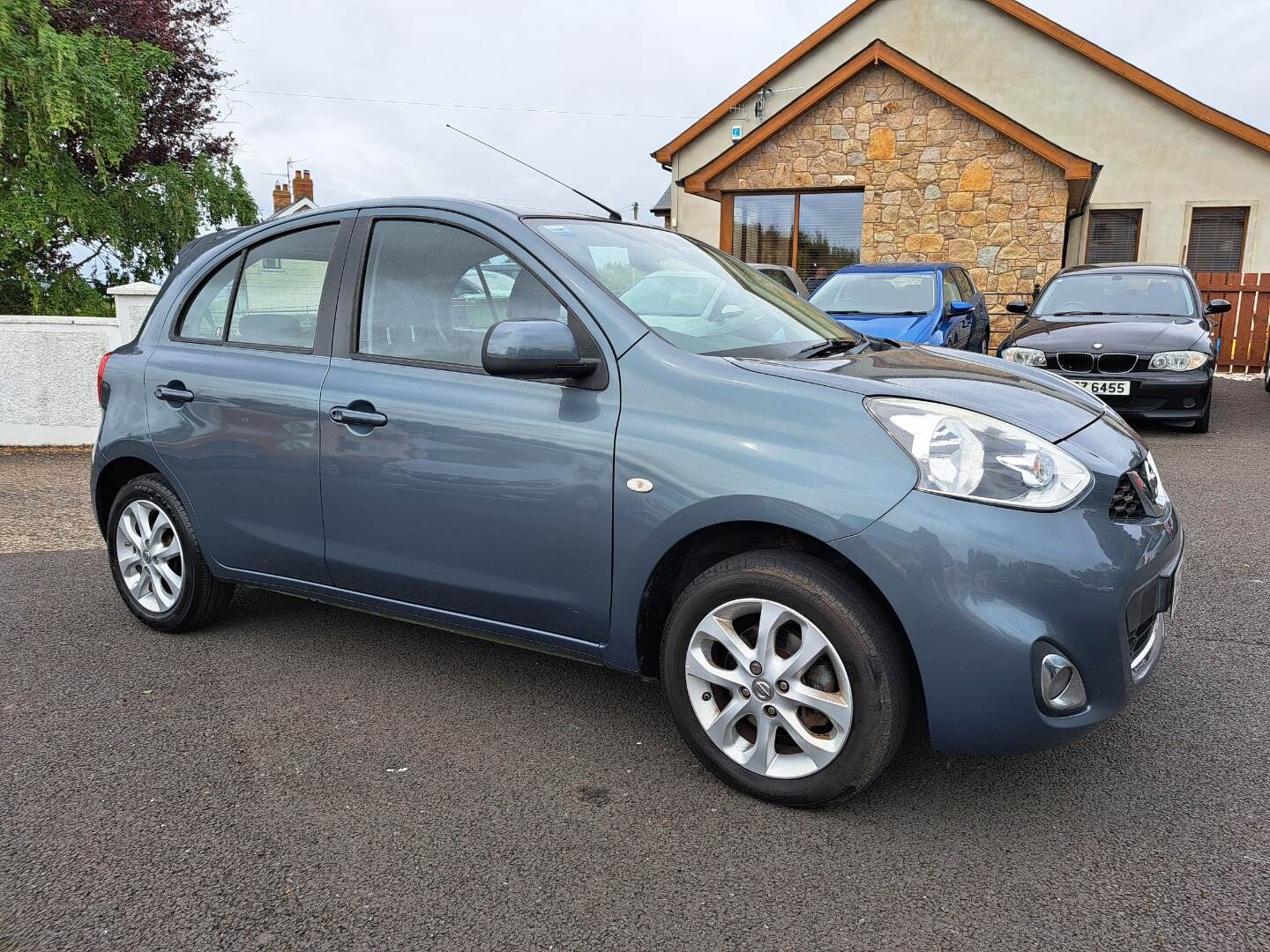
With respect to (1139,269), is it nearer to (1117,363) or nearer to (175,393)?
(1117,363)

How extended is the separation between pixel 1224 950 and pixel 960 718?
0.70 m

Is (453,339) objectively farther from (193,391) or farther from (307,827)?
(307,827)

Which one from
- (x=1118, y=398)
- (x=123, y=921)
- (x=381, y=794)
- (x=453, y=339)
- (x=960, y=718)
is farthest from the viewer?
(x=1118, y=398)

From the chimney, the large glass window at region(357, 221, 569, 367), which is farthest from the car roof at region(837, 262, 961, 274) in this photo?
the chimney

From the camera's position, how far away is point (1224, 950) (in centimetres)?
209

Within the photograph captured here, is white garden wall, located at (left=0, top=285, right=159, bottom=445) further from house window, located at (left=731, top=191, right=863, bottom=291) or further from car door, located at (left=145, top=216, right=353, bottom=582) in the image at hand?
house window, located at (left=731, top=191, right=863, bottom=291)

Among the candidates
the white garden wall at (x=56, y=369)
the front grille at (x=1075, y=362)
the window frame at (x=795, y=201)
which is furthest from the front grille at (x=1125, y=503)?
the window frame at (x=795, y=201)

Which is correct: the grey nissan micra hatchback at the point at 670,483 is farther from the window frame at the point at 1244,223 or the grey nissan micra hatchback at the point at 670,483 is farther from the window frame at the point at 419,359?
the window frame at the point at 1244,223

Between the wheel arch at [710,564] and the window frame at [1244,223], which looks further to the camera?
the window frame at [1244,223]

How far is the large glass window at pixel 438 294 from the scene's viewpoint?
3156 mm

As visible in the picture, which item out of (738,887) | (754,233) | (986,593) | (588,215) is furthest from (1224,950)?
(754,233)

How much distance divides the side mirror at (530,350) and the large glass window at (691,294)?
301mm

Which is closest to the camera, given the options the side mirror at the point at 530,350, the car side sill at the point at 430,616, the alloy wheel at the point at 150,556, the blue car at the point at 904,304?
the side mirror at the point at 530,350

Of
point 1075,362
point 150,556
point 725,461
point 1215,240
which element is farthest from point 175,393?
point 1215,240
